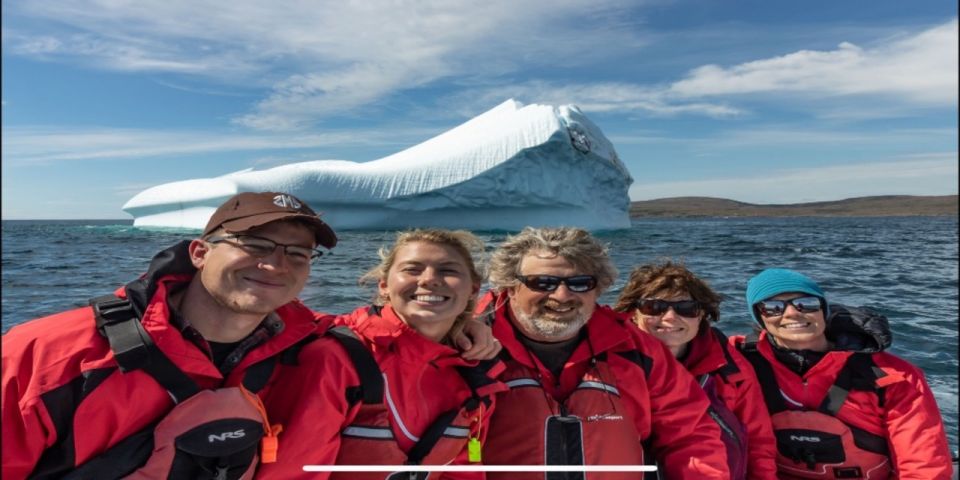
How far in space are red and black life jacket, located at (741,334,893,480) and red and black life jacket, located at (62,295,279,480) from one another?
7.11 feet

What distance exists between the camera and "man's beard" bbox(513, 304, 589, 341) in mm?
2166

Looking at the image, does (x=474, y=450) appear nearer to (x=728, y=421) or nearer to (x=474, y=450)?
(x=474, y=450)

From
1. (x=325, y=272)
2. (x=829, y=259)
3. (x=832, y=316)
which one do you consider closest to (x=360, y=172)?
(x=325, y=272)

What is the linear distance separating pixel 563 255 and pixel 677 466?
898 millimetres

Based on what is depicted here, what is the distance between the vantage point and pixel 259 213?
1.73 metres

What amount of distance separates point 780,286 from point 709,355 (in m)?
0.44

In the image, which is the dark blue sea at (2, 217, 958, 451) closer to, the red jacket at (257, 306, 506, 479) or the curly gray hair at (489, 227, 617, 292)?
the curly gray hair at (489, 227, 617, 292)

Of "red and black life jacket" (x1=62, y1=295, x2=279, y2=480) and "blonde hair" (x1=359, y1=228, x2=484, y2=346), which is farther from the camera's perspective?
"blonde hair" (x1=359, y1=228, x2=484, y2=346)

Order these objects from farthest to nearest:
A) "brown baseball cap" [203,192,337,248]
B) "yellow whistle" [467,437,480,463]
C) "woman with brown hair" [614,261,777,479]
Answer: "woman with brown hair" [614,261,777,479] < "yellow whistle" [467,437,480,463] < "brown baseball cap" [203,192,337,248]

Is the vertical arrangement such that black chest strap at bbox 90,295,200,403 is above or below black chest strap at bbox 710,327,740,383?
above

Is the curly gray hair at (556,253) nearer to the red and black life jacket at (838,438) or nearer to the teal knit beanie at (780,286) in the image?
the teal knit beanie at (780,286)

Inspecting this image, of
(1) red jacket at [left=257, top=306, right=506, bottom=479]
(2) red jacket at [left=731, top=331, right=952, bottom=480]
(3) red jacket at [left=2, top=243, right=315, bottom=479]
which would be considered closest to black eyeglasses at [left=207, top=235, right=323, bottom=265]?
(3) red jacket at [left=2, top=243, right=315, bottom=479]

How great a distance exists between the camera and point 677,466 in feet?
7.23

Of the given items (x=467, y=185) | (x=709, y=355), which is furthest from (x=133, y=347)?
(x=467, y=185)
